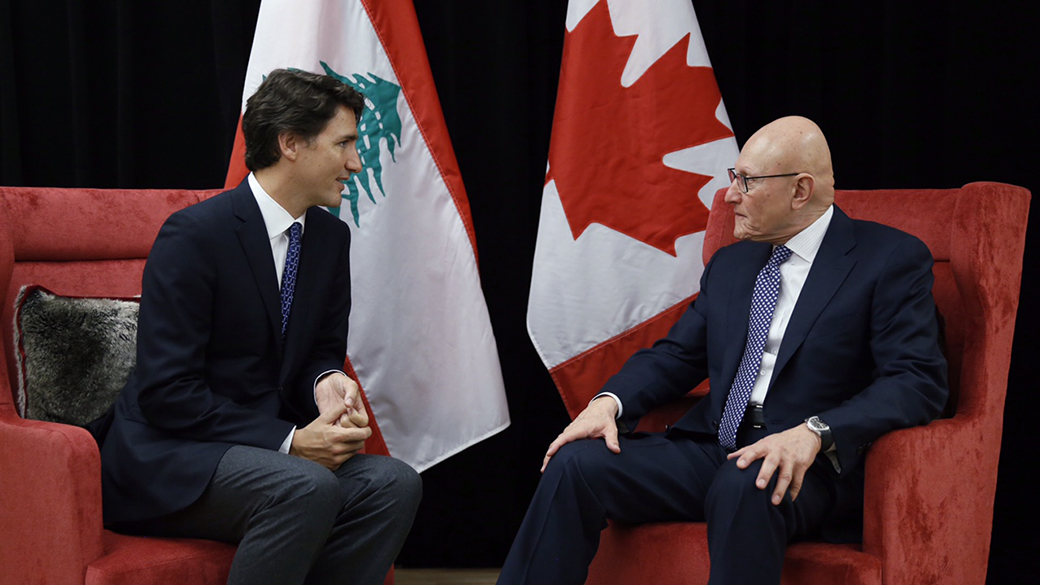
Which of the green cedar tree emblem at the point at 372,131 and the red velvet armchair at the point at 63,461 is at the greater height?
the green cedar tree emblem at the point at 372,131

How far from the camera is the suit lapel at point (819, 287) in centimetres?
197

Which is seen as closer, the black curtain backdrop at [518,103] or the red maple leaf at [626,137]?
the red maple leaf at [626,137]

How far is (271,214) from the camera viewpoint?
2014 mm

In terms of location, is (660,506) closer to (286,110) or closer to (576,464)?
(576,464)

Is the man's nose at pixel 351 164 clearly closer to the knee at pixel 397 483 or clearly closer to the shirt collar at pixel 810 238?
the knee at pixel 397 483

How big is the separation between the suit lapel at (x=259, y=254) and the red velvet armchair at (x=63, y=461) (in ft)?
1.35

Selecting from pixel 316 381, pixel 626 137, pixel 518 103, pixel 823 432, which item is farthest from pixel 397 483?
pixel 518 103

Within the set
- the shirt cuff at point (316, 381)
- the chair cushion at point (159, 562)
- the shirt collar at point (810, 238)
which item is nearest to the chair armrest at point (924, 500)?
the shirt collar at point (810, 238)

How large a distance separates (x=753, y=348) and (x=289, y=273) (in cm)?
98

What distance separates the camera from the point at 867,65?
9.46ft

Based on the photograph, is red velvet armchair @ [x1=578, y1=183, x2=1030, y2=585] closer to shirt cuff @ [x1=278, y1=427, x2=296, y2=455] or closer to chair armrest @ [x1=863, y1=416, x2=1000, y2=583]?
chair armrest @ [x1=863, y1=416, x2=1000, y2=583]

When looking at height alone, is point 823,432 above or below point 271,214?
below

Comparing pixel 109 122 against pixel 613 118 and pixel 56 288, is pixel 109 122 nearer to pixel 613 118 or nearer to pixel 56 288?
pixel 56 288

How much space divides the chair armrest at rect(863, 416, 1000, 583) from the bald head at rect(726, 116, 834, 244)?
51 cm
